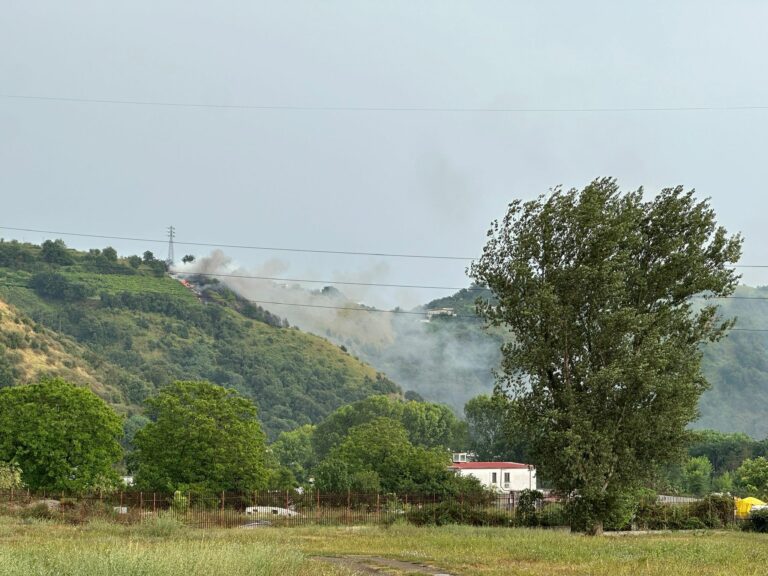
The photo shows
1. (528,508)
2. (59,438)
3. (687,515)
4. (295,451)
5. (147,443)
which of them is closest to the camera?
(528,508)

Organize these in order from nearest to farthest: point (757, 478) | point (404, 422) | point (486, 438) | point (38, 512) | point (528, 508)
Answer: point (38, 512) < point (528, 508) < point (757, 478) < point (486, 438) < point (404, 422)

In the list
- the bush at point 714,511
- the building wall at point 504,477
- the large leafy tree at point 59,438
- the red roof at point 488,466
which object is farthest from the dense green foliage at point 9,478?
the building wall at point 504,477

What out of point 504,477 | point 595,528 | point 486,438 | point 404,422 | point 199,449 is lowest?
point 595,528

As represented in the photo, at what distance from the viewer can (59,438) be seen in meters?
70.1

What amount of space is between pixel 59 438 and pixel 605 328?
41.0 meters

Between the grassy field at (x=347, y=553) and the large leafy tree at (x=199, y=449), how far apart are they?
72.5ft

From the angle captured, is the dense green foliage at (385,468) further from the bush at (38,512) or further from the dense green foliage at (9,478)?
the bush at (38,512)

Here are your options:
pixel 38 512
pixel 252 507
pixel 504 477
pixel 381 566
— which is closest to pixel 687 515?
pixel 252 507

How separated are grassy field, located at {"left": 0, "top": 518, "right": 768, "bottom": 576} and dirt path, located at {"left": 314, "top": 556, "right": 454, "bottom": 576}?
7.4 inches

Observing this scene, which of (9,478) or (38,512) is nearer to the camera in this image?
(38,512)

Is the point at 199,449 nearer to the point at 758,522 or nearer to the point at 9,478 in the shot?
the point at 9,478

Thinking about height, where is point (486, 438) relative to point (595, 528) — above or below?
above

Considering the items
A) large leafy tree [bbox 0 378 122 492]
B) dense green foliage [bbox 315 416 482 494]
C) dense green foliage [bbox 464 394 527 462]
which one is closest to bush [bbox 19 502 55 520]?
large leafy tree [bbox 0 378 122 492]

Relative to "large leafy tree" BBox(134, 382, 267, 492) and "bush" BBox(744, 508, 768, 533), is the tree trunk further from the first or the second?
"large leafy tree" BBox(134, 382, 267, 492)
